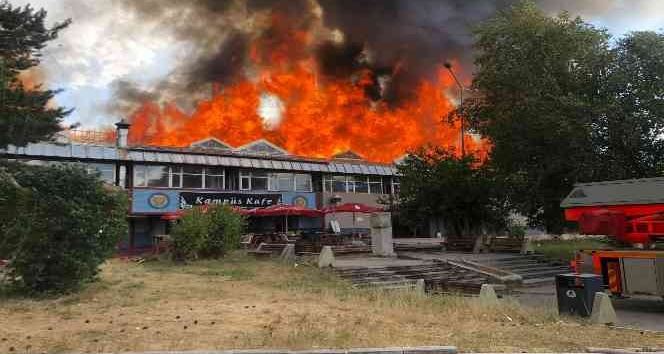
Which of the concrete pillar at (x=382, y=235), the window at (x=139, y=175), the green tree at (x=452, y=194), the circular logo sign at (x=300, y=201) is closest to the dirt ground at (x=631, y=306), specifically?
the concrete pillar at (x=382, y=235)

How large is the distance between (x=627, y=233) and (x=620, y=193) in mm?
1046

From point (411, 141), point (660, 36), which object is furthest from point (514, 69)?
point (411, 141)

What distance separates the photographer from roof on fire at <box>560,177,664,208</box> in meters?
12.8

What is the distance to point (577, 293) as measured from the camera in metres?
10.7

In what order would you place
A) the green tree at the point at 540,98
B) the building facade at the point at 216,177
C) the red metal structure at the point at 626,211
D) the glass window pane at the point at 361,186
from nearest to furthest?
the red metal structure at the point at 626,211
the green tree at the point at 540,98
the building facade at the point at 216,177
the glass window pane at the point at 361,186

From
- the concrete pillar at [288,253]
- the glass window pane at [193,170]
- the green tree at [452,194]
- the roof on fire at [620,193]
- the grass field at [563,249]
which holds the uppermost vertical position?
the glass window pane at [193,170]

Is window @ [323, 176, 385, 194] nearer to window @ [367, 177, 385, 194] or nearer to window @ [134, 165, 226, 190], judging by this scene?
window @ [367, 177, 385, 194]

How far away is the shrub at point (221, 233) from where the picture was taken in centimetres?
1934

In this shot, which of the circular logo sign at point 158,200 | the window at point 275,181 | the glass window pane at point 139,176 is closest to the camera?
the circular logo sign at point 158,200

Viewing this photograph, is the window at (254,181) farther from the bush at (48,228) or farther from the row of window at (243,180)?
the bush at (48,228)

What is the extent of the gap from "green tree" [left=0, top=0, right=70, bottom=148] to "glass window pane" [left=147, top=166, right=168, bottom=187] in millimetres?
12132

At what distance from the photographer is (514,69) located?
23312 mm

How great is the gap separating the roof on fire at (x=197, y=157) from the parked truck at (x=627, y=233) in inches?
1044

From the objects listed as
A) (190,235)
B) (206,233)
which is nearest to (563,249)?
(206,233)
